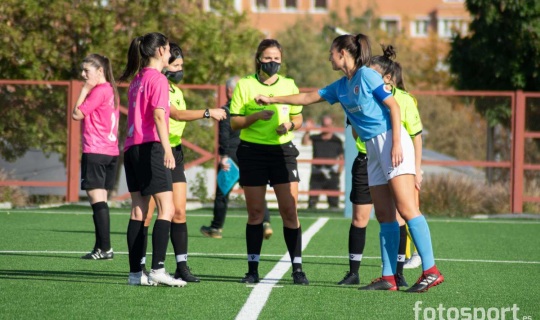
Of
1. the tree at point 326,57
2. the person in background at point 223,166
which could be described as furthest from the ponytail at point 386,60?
the tree at point 326,57

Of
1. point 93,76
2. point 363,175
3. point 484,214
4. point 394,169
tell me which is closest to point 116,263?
point 93,76

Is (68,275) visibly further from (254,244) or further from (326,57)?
(326,57)

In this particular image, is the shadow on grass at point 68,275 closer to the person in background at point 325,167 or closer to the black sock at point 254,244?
the black sock at point 254,244

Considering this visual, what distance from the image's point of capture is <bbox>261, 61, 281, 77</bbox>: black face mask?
28.7 feet

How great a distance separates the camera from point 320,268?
10055 millimetres

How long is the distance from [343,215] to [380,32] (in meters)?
39.7

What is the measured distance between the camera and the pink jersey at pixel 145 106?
818 cm

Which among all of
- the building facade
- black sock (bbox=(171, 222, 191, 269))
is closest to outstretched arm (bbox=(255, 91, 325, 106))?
black sock (bbox=(171, 222, 191, 269))

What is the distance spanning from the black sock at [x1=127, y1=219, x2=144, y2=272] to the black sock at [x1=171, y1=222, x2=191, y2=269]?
17.2 inches

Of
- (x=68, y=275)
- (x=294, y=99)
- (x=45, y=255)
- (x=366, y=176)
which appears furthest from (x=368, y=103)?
(x=45, y=255)

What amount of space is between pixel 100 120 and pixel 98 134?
0.51 feet

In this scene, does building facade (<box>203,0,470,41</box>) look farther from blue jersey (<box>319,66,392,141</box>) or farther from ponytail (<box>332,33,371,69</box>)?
blue jersey (<box>319,66,392,141</box>)

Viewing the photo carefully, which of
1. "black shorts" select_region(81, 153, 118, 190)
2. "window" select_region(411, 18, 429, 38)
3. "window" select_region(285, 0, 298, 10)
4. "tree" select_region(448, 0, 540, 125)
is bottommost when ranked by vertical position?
"black shorts" select_region(81, 153, 118, 190)

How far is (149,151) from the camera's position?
8227 mm
